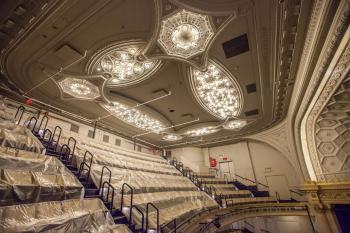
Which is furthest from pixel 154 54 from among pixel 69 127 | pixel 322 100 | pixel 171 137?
pixel 171 137

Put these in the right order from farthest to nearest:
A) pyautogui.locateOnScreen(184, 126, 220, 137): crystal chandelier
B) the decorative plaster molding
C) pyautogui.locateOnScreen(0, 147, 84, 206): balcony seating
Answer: pyautogui.locateOnScreen(184, 126, 220, 137): crystal chandelier, the decorative plaster molding, pyautogui.locateOnScreen(0, 147, 84, 206): balcony seating

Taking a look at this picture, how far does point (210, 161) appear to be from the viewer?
58.2ft

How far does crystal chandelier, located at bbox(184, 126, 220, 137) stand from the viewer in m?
13.8

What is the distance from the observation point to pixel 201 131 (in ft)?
47.3

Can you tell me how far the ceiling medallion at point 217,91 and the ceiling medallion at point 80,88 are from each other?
17.1ft

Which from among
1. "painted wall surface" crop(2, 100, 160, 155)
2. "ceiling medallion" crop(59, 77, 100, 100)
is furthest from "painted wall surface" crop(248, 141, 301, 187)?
"ceiling medallion" crop(59, 77, 100, 100)

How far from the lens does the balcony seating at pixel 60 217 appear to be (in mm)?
2434

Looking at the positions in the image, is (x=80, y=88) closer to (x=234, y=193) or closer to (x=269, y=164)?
(x=234, y=193)

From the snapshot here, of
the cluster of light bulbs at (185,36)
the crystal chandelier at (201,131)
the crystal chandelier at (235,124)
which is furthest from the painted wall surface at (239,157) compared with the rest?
the cluster of light bulbs at (185,36)

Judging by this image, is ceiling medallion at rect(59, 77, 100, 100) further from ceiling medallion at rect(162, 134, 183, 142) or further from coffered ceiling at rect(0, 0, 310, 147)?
ceiling medallion at rect(162, 134, 183, 142)

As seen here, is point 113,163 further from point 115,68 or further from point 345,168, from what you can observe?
point 345,168

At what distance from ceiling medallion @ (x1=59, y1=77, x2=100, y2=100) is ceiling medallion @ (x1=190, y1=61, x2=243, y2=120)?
5209 millimetres

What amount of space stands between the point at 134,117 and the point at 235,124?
769 centimetres

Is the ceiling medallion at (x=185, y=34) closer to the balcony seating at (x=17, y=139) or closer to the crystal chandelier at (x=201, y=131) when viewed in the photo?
the balcony seating at (x=17, y=139)
